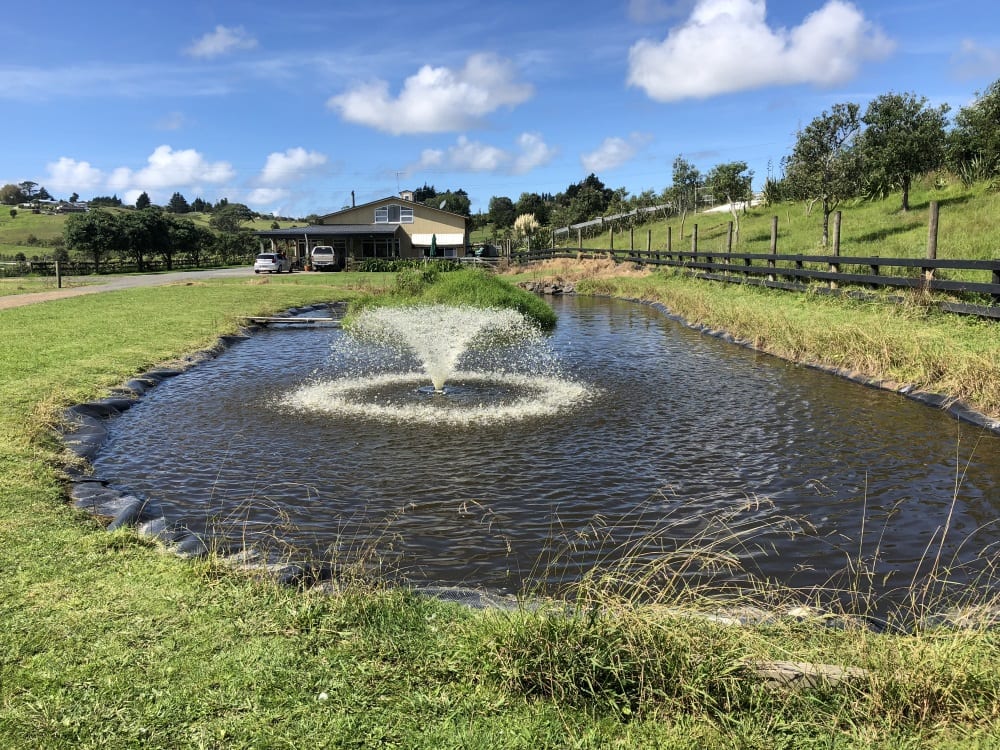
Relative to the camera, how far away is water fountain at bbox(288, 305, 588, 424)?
11.5 m

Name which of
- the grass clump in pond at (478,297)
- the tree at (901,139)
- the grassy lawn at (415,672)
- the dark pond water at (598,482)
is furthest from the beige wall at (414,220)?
the grassy lawn at (415,672)

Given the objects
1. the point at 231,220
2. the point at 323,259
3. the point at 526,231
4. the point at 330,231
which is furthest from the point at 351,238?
the point at 231,220

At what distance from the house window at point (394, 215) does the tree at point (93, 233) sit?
24.4 metres

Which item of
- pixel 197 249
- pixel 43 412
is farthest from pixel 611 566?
pixel 197 249

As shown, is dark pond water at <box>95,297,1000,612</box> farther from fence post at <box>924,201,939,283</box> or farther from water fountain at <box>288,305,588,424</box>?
fence post at <box>924,201,939,283</box>

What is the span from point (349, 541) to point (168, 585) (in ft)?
5.78

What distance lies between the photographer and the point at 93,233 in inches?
2596

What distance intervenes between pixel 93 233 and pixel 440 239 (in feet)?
105

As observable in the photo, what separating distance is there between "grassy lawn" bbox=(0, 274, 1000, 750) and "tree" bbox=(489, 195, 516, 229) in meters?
117

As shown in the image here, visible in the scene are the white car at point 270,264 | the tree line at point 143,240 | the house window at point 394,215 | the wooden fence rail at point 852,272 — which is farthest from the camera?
the house window at point 394,215

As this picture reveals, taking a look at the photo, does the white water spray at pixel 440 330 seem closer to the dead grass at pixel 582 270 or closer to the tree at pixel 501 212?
the dead grass at pixel 582 270

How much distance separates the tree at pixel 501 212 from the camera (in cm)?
12638

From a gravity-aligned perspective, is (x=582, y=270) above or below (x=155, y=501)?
above

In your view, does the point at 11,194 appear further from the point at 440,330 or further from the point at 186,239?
the point at 440,330
